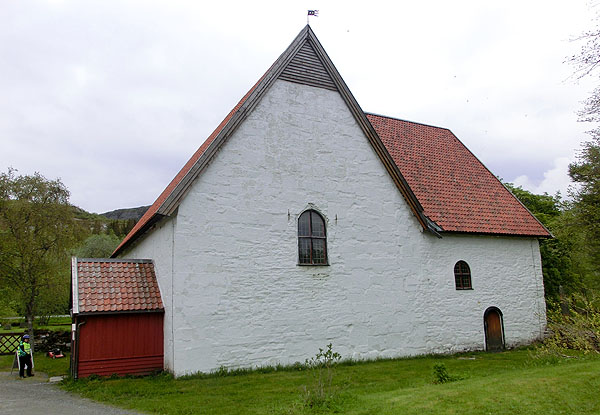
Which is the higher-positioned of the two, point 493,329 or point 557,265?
point 557,265

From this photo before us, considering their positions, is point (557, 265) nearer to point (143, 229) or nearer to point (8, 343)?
point (143, 229)

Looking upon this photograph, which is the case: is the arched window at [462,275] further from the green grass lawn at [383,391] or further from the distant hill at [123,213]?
the distant hill at [123,213]

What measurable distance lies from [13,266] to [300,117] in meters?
14.2

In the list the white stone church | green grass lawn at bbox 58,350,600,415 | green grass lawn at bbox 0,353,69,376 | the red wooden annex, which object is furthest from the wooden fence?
green grass lawn at bbox 58,350,600,415

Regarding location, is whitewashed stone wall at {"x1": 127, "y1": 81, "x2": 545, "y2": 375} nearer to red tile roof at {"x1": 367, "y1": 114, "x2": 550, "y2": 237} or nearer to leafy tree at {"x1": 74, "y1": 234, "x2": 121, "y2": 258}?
red tile roof at {"x1": 367, "y1": 114, "x2": 550, "y2": 237}

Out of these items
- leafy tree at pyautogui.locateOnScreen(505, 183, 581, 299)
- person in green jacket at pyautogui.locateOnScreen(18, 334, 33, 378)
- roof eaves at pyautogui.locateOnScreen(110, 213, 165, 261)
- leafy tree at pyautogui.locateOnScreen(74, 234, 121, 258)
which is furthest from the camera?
leafy tree at pyautogui.locateOnScreen(74, 234, 121, 258)

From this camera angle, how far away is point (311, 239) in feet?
46.0

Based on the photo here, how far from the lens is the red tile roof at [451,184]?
17203 millimetres

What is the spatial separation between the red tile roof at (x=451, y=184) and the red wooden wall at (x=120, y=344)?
9906 millimetres

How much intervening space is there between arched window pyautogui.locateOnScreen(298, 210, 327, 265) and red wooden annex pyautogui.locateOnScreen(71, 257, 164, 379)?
4287mm

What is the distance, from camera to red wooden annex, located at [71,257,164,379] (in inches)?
463

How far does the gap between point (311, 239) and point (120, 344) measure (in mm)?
5973

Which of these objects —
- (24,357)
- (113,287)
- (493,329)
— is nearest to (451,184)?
(493,329)

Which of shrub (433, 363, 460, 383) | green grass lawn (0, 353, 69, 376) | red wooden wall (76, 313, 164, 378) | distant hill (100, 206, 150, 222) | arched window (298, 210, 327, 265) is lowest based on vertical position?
green grass lawn (0, 353, 69, 376)
